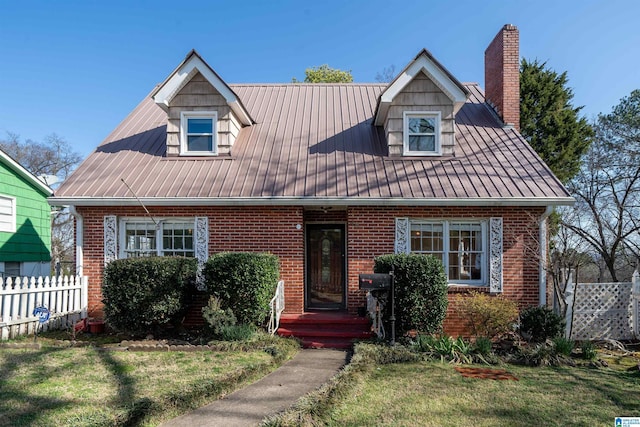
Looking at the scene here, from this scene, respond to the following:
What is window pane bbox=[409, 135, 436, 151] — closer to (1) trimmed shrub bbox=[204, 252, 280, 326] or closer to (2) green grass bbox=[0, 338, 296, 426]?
(1) trimmed shrub bbox=[204, 252, 280, 326]

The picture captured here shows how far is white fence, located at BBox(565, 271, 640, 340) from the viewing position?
28.9ft

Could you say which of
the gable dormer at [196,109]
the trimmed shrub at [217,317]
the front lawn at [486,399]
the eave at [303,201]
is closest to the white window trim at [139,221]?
the eave at [303,201]

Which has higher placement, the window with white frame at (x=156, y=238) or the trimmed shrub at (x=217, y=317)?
the window with white frame at (x=156, y=238)

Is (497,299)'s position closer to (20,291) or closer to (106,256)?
(106,256)

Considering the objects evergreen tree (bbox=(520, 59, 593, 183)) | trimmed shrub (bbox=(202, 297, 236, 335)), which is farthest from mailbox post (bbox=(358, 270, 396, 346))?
evergreen tree (bbox=(520, 59, 593, 183))

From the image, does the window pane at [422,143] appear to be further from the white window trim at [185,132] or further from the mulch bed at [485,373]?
the mulch bed at [485,373]

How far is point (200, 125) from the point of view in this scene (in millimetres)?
10523

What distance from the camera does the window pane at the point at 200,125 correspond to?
10492mm

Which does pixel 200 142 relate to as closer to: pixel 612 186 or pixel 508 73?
pixel 508 73

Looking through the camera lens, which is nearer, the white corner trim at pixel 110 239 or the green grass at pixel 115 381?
the green grass at pixel 115 381

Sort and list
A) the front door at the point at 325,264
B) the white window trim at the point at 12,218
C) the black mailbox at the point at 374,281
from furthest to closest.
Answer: the white window trim at the point at 12,218 → the front door at the point at 325,264 → the black mailbox at the point at 374,281

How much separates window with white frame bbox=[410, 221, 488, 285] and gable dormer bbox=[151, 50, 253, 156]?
5297 mm

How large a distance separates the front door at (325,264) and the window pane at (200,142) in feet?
11.2

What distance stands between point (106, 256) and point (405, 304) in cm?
672
